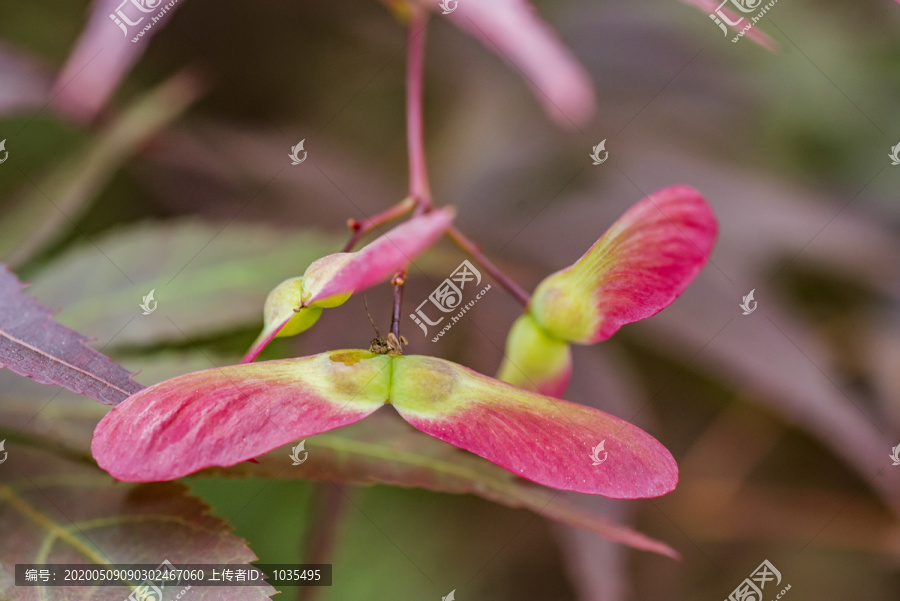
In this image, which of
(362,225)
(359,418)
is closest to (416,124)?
(362,225)

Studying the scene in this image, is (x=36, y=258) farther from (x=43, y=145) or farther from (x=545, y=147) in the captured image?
(x=545, y=147)

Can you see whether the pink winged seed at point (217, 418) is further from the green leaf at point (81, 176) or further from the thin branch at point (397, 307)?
the green leaf at point (81, 176)

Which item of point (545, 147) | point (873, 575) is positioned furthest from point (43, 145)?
point (873, 575)

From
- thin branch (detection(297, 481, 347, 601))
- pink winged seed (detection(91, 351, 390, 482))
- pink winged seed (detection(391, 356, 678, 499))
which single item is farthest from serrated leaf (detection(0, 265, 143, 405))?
thin branch (detection(297, 481, 347, 601))

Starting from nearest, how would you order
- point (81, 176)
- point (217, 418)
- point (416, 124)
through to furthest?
point (217, 418) → point (416, 124) → point (81, 176)

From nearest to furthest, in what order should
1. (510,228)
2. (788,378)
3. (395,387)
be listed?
(395,387) → (788,378) → (510,228)

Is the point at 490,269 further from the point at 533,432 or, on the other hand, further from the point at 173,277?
the point at 173,277

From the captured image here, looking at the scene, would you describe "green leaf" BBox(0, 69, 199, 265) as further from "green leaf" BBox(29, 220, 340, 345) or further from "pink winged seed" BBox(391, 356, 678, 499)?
"pink winged seed" BBox(391, 356, 678, 499)
